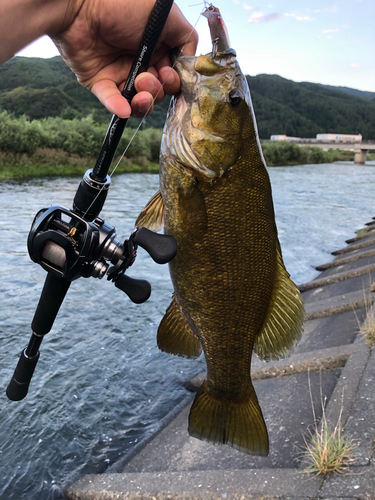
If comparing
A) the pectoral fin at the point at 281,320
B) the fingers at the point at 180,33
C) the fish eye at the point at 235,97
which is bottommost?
the pectoral fin at the point at 281,320

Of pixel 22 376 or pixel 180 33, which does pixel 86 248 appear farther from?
pixel 180 33

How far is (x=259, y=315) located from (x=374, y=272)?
19.3 ft

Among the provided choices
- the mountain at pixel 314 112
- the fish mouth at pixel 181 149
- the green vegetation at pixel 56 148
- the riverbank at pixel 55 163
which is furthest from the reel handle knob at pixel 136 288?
the mountain at pixel 314 112

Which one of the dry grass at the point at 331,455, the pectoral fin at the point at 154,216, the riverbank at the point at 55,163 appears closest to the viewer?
the pectoral fin at the point at 154,216

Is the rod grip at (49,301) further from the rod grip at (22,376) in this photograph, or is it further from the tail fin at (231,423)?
the tail fin at (231,423)

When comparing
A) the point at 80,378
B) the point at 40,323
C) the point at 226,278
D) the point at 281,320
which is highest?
the point at 226,278

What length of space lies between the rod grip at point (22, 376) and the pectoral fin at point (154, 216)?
96cm

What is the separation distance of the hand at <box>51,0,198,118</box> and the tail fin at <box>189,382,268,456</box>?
1.49 metres

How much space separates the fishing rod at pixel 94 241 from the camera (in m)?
1.73

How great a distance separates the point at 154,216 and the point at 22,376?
1.14m

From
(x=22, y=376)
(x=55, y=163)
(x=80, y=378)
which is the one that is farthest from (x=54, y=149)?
(x=22, y=376)

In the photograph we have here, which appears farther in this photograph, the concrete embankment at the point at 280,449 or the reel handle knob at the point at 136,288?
the concrete embankment at the point at 280,449

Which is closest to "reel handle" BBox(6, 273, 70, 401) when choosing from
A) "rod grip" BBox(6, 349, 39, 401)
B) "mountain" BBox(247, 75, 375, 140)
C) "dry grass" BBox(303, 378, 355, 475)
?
"rod grip" BBox(6, 349, 39, 401)

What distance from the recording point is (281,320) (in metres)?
2.12
